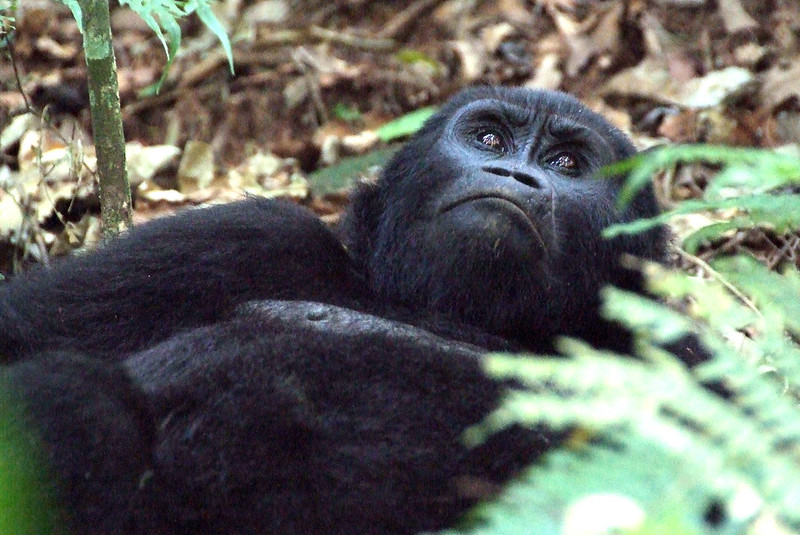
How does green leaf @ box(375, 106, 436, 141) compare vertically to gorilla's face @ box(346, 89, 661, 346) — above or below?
→ below

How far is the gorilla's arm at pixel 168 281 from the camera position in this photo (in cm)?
396

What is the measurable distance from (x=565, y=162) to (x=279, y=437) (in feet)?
6.85

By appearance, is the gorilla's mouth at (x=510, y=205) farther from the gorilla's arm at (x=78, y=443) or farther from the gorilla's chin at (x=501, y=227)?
the gorilla's arm at (x=78, y=443)

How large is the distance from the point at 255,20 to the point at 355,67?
1.21m

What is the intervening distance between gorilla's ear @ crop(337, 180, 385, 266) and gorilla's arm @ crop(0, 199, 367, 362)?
22 centimetres

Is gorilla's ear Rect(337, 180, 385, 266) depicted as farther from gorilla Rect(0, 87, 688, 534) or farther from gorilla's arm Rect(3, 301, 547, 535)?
gorilla's arm Rect(3, 301, 547, 535)

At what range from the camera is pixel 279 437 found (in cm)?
330

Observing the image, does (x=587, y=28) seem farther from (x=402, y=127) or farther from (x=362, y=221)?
(x=362, y=221)

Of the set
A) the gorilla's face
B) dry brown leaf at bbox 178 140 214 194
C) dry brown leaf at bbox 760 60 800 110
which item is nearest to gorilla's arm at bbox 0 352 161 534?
the gorilla's face

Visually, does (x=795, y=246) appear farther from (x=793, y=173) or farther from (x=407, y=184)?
(x=793, y=173)

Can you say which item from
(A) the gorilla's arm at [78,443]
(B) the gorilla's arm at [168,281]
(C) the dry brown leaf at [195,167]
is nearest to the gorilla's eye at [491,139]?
(B) the gorilla's arm at [168,281]

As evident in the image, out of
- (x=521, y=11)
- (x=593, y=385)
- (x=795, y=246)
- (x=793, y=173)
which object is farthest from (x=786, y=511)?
(x=521, y=11)

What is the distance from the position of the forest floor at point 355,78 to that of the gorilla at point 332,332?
212 cm

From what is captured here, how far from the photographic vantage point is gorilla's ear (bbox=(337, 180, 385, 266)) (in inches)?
182
